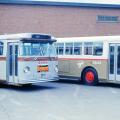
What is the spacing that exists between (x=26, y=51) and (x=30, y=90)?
1808 millimetres

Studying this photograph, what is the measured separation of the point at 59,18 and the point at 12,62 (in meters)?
16.9

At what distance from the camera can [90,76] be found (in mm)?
19641

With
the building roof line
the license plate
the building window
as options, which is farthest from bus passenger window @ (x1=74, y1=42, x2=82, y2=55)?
the building window

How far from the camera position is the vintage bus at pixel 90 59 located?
61.0ft

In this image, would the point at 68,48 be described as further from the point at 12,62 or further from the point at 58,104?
the point at 58,104

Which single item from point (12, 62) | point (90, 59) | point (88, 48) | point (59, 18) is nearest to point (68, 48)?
point (88, 48)

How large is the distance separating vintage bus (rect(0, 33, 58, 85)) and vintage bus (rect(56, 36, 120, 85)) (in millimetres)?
2391

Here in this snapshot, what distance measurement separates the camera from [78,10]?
34062 mm

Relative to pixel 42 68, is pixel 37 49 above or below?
above

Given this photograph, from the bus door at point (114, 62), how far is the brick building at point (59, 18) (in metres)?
15.3

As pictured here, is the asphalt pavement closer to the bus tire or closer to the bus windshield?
the bus windshield

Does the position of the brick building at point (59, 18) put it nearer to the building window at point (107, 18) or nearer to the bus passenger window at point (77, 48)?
the building window at point (107, 18)

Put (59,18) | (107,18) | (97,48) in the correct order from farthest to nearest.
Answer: (107,18)
(59,18)
(97,48)

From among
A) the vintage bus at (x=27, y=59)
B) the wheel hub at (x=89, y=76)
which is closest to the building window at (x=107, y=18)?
the wheel hub at (x=89, y=76)
